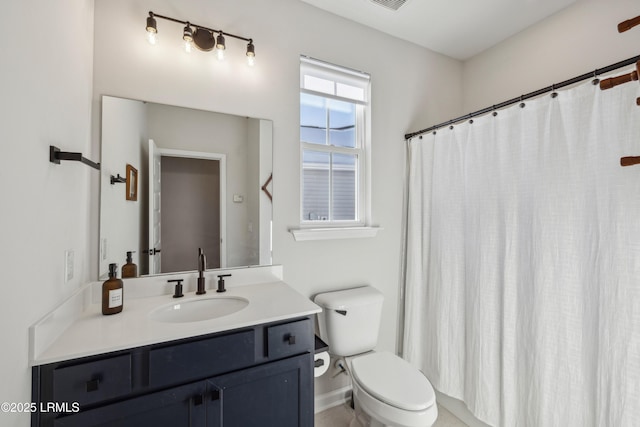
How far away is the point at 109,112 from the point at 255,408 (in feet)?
4.87

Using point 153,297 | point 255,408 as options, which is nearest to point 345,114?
point 153,297

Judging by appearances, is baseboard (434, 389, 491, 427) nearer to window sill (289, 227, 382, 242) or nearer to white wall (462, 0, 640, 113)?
window sill (289, 227, 382, 242)

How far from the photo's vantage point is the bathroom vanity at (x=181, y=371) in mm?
856

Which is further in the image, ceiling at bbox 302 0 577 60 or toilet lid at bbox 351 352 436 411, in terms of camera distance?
ceiling at bbox 302 0 577 60

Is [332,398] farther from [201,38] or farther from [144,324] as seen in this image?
[201,38]

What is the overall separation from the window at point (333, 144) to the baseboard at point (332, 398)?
1149 mm

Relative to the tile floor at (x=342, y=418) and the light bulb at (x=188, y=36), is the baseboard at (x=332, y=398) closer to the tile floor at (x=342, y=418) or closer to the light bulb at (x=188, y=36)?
the tile floor at (x=342, y=418)

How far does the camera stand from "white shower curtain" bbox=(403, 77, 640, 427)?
1162 millimetres

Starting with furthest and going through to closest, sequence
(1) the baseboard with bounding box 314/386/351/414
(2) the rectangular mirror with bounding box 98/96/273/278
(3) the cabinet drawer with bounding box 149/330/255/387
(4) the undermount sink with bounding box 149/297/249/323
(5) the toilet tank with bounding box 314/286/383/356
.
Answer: (1) the baseboard with bounding box 314/386/351/414
(5) the toilet tank with bounding box 314/286/383/356
(2) the rectangular mirror with bounding box 98/96/273/278
(4) the undermount sink with bounding box 149/297/249/323
(3) the cabinet drawer with bounding box 149/330/255/387

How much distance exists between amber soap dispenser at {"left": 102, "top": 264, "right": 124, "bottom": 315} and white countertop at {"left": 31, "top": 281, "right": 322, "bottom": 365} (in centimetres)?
3

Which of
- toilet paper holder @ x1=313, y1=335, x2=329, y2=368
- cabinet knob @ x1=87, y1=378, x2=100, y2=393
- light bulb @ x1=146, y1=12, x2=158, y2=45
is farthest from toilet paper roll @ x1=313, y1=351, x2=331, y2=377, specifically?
light bulb @ x1=146, y1=12, x2=158, y2=45

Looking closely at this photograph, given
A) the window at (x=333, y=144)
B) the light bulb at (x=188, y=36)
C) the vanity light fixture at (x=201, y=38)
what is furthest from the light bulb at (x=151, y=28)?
the window at (x=333, y=144)

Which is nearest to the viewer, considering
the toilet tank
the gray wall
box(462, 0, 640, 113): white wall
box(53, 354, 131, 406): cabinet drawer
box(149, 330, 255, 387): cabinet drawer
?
box(53, 354, 131, 406): cabinet drawer

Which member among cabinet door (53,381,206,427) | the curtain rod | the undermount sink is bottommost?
cabinet door (53,381,206,427)
